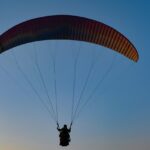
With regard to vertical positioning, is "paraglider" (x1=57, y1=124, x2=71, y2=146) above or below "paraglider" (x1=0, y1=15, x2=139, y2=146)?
below

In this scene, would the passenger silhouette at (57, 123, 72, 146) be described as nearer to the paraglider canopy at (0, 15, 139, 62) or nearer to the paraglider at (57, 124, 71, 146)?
the paraglider at (57, 124, 71, 146)

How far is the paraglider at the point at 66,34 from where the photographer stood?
26.0 meters

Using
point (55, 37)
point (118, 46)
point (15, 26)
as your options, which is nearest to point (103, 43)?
point (118, 46)

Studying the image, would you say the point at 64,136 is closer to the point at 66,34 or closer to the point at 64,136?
the point at 64,136

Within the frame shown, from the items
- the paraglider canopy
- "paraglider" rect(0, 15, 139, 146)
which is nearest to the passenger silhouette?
"paraglider" rect(0, 15, 139, 146)

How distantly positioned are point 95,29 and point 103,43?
3.64ft

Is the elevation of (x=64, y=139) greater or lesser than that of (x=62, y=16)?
lesser

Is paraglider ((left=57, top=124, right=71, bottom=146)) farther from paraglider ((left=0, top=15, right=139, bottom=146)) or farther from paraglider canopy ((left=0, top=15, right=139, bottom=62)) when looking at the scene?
paraglider canopy ((left=0, top=15, right=139, bottom=62))

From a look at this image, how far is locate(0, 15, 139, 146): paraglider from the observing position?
26.0 m

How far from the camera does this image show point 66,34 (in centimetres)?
2711

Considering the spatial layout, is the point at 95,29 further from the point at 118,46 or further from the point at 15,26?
the point at 15,26

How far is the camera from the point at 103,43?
27.0 metres

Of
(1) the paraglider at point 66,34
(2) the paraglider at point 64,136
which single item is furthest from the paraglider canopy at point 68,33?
(2) the paraglider at point 64,136

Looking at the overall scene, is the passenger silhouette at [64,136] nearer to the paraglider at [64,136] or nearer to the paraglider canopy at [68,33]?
the paraglider at [64,136]
